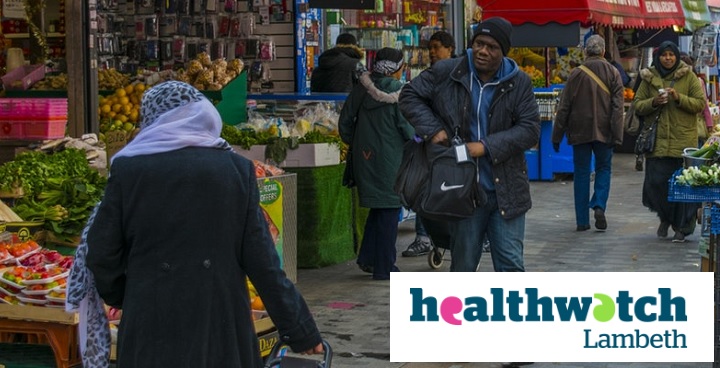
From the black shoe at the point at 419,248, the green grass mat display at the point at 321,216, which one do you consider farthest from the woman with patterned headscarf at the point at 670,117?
the green grass mat display at the point at 321,216

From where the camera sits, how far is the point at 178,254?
14.2ft

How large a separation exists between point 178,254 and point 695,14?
2084cm

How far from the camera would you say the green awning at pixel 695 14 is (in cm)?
2288

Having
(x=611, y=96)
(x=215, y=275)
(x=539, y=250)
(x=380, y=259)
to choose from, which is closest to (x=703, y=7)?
(x=611, y=96)

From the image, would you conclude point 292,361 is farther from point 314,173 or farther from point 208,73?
point 208,73

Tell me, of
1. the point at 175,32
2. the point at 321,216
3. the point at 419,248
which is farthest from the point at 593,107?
A: the point at 175,32

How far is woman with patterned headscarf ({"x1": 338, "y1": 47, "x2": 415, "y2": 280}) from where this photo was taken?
408 inches

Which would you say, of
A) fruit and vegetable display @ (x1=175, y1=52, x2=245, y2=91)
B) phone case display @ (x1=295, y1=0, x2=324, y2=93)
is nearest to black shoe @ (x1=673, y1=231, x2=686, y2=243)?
fruit and vegetable display @ (x1=175, y1=52, x2=245, y2=91)

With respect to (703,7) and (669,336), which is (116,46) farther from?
(703,7)

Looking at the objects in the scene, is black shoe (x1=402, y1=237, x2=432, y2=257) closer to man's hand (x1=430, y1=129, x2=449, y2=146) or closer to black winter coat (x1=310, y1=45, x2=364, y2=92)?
black winter coat (x1=310, y1=45, x2=364, y2=92)

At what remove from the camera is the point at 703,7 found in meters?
24.8

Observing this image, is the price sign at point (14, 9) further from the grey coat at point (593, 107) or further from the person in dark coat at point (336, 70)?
the grey coat at point (593, 107)

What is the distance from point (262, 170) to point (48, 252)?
1900 millimetres

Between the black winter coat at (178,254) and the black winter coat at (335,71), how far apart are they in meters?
10.4
